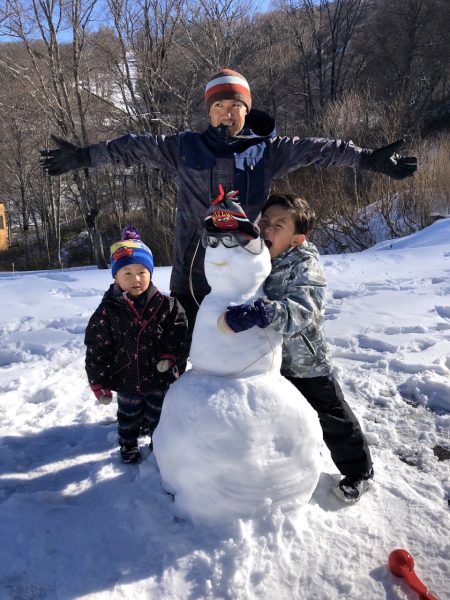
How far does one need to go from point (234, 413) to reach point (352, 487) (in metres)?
0.71

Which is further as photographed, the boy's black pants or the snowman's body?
the boy's black pants

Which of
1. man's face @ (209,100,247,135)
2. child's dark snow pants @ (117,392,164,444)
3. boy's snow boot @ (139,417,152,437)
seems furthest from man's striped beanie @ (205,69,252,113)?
boy's snow boot @ (139,417,152,437)

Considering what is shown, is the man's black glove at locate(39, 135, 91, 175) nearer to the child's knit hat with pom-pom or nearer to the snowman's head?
the child's knit hat with pom-pom

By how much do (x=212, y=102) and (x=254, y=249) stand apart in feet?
2.95

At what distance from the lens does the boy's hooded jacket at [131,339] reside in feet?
7.16

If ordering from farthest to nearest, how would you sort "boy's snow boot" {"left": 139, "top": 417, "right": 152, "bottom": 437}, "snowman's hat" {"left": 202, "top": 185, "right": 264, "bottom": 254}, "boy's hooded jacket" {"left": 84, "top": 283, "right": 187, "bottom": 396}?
"boy's snow boot" {"left": 139, "top": 417, "right": 152, "bottom": 437} < "boy's hooded jacket" {"left": 84, "top": 283, "right": 187, "bottom": 396} < "snowman's hat" {"left": 202, "top": 185, "right": 264, "bottom": 254}

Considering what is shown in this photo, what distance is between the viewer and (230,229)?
159cm

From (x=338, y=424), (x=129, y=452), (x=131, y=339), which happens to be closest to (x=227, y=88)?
(x=131, y=339)

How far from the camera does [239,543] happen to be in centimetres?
157

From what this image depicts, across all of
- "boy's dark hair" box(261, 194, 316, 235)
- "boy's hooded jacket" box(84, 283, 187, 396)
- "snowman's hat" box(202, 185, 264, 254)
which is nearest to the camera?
"snowman's hat" box(202, 185, 264, 254)

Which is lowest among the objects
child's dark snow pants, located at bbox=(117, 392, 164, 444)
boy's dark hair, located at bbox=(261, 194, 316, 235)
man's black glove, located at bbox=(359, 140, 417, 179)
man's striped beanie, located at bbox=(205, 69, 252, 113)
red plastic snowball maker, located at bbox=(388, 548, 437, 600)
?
red plastic snowball maker, located at bbox=(388, 548, 437, 600)

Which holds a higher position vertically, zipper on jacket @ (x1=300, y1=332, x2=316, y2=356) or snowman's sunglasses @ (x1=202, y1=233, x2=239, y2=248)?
snowman's sunglasses @ (x1=202, y1=233, x2=239, y2=248)

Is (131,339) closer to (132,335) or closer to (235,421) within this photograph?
(132,335)

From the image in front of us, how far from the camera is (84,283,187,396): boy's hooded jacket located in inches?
86.0
